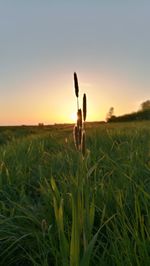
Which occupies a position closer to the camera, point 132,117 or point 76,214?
point 76,214

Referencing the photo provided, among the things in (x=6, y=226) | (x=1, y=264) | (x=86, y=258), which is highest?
(x=86, y=258)

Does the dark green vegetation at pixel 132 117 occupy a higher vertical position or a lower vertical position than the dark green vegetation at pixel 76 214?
higher

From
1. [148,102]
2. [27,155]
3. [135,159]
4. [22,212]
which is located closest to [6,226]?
[22,212]

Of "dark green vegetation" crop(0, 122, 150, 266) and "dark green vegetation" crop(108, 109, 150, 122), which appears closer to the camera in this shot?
"dark green vegetation" crop(0, 122, 150, 266)

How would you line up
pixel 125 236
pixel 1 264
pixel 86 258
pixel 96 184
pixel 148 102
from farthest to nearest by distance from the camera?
pixel 148 102, pixel 96 184, pixel 1 264, pixel 125 236, pixel 86 258

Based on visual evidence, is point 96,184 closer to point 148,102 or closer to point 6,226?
point 6,226

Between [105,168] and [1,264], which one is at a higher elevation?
[105,168]

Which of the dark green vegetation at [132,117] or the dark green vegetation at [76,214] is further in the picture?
the dark green vegetation at [132,117]

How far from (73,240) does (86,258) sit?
80mm

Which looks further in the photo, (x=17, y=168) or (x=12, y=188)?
Result: (x=17, y=168)

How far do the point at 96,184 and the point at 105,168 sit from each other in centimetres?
74

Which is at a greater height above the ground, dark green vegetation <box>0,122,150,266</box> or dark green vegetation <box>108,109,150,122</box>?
dark green vegetation <box>108,109,150,122</box>

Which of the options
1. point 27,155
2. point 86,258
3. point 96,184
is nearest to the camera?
point 86,258

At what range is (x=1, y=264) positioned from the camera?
8.13ft
